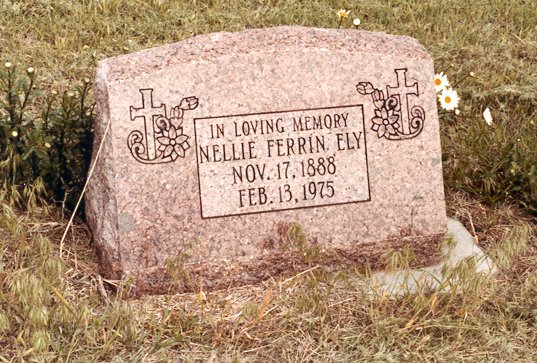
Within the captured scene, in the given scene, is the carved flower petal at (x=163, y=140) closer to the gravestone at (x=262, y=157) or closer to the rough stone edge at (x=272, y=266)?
the gravestone at (x=262, y=157)

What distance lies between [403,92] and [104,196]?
52.3 inches

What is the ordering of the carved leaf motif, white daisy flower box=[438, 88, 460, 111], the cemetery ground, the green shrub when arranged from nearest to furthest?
the cemetery ground
the carved leaf motif
the green shrub
white daisy flower box=[438, 88, 460, 111]

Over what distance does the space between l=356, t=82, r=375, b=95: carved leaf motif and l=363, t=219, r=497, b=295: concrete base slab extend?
0.69 meters

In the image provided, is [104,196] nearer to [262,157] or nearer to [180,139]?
[180,139]

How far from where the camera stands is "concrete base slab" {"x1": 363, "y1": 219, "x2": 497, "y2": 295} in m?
3.25

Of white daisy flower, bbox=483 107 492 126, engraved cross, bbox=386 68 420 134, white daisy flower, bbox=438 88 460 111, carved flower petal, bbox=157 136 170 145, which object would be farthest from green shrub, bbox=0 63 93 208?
white daisy flower, bbox=483 107 492 126

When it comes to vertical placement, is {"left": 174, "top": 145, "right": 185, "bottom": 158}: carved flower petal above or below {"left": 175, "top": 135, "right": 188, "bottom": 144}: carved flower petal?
below

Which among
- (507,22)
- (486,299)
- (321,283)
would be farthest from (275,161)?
(507,22)

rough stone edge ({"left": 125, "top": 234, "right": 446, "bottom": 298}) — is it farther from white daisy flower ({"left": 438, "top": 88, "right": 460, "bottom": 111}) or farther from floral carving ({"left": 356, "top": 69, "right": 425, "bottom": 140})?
white daisy flower ({"left": 438, "top": 88, "right": 460, "bottom": 111})

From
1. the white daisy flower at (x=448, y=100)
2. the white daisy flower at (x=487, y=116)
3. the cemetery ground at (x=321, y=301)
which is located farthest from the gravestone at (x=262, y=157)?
the white daisy flower at (x=487, y=116)

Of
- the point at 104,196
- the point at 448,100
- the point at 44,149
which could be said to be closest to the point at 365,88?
the point at 448,100

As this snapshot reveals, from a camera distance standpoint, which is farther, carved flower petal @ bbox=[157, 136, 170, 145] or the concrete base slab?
carved flower petal @ bbox=[157, 136, 170, 145]

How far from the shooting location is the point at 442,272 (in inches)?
126

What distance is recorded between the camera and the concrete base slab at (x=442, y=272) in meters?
3.25
